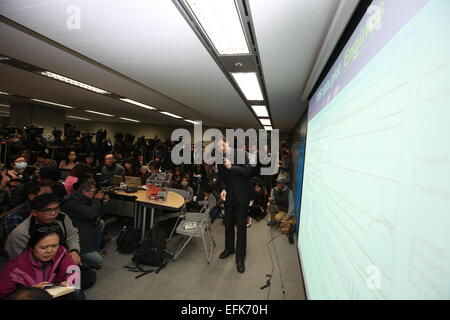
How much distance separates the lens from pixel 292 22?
147 centimetres

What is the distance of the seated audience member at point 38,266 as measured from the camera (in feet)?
4.67

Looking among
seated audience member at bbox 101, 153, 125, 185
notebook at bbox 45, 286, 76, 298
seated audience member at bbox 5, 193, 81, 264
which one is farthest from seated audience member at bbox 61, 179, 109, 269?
seated audience member at bbox 101, 153, 125, 185

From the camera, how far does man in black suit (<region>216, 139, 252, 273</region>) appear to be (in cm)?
263

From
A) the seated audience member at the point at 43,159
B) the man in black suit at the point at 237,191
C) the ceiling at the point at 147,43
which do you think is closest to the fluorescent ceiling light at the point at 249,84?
the ceiling at the point at 147,43

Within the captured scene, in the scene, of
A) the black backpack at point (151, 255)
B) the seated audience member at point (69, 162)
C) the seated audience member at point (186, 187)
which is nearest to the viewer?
the black backpack at point (151, 255)

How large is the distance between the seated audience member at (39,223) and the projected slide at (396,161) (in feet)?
7.50

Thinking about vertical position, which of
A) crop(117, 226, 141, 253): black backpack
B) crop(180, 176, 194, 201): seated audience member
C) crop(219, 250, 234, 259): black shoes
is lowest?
crop(219, 250, 234, 259): black shoes

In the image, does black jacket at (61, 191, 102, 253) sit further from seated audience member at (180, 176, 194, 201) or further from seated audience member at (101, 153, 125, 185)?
seated audience member at (101, 153, 125, 185)

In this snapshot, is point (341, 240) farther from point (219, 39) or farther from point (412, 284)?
point (219, 39)

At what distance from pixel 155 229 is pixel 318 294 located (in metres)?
2.21

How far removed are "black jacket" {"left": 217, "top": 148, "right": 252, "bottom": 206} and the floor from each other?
952mm

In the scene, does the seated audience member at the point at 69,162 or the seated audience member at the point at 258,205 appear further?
the seated audience member at the point at 258,205

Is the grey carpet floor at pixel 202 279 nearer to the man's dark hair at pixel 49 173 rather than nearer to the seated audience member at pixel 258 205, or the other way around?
the man's dark hair at pixel 49 173

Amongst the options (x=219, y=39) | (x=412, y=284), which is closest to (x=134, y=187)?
(x=219, y=39)
